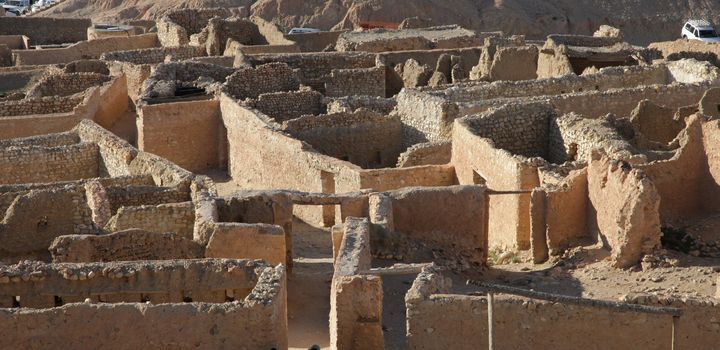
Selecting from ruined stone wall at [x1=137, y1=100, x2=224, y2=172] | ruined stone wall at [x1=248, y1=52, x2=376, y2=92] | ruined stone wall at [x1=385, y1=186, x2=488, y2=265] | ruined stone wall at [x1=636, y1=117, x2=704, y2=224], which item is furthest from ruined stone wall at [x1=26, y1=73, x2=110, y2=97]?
ruined stone wall at [x1=636, y1=117, x2=704, y2=224]

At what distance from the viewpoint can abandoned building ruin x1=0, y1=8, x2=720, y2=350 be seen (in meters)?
15.4

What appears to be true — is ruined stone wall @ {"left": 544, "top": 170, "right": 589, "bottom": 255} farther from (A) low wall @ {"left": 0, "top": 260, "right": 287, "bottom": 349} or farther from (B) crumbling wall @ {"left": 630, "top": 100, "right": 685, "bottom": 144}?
(A) low wall @ {"left": 0, "top": 260, "right": 287, "bottom": 349}

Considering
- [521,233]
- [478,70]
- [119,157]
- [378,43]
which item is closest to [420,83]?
[478,70]

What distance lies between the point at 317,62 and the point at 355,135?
8216mm

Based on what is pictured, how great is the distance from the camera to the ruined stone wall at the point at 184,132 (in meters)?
30.8

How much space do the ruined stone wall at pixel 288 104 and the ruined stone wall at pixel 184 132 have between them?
95 cm

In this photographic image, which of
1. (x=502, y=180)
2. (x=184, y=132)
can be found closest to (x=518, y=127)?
(x=502, y=180)

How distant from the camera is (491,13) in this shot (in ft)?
186

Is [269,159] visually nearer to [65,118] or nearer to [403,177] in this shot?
[403,177]

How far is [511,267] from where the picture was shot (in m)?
21.0

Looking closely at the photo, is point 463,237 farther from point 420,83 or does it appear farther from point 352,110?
point 420,83

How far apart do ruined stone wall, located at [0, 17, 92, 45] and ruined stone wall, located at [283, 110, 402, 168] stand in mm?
20791

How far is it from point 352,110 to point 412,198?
9.51 meters

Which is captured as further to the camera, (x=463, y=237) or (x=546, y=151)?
(x=546, y=151)
